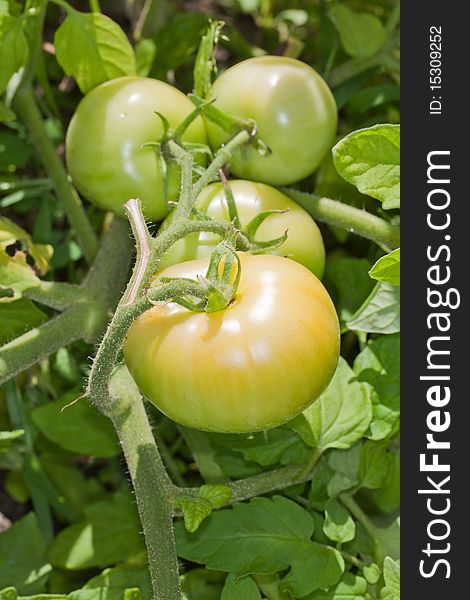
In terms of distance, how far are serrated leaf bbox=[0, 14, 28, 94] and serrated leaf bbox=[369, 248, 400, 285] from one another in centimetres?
57

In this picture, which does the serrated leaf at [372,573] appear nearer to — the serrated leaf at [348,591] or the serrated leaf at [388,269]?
the serrated leaf at [348,591]

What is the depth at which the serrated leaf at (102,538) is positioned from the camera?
130 centimetres

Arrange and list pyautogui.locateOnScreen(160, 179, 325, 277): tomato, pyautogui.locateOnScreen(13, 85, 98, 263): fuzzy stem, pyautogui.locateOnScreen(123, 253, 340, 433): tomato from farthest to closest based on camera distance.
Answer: pyautogui.locateOnScreen(13, 85, 98, 263): fuzzy stem < pyautogui.locateOnScreen(160, 179, 325, 277): tomato < pyautogui.locateOnScreen(123, 253, 340, 433): tomato

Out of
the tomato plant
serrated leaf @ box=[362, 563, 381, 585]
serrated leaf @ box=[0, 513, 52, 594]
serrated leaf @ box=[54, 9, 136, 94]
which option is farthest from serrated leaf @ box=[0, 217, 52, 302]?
serrated leaf @ box=[362, 563, 381, 585]

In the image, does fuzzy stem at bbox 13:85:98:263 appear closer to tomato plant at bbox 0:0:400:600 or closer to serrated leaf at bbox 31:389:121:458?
tomato plant at bbox 0:0:400:600

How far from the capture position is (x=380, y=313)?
1.17 m

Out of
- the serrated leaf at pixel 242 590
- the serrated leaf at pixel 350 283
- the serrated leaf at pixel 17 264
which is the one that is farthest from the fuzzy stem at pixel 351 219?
the serrated leaf at pixel 242 590

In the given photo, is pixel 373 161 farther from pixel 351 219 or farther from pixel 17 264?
pixel 17 264

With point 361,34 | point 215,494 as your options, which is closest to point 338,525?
point 215,494

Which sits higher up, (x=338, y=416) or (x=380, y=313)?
(x=380, y=313)

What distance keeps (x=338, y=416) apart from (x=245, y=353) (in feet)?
0.98

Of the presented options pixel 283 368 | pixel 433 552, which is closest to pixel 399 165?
pixel 283 368

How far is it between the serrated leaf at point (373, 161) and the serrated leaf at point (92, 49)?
0.45 meters

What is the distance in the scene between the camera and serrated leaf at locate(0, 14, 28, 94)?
1.18 meters
